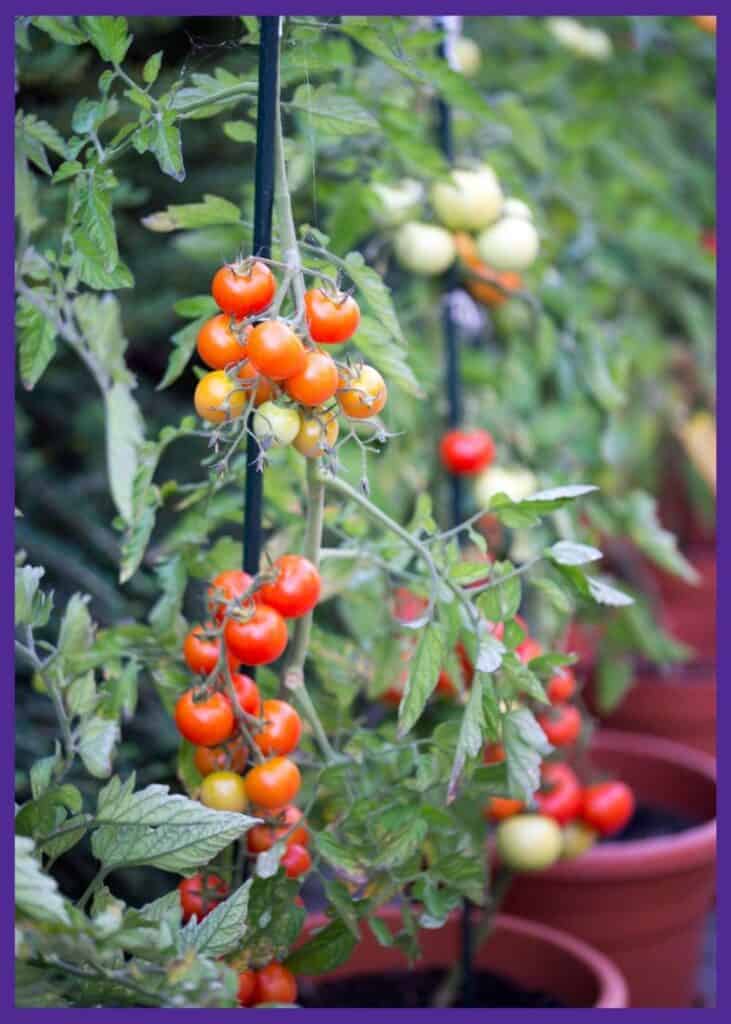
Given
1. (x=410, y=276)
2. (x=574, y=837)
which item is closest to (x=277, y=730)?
(x=574, y=837)

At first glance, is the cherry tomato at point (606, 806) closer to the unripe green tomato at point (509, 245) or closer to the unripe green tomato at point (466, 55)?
the unripe green tomato at point (509, 245)

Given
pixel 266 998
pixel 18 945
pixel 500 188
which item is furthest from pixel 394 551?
pixel 500 188

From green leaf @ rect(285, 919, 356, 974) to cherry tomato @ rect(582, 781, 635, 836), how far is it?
0.48 m

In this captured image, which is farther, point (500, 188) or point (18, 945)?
point (500, 188)

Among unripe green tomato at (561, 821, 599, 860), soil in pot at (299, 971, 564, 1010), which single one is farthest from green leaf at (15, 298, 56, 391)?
unripe green tomato at (561, 821, 599, 860)

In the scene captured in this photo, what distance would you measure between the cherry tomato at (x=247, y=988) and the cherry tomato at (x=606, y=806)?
1.75 ft

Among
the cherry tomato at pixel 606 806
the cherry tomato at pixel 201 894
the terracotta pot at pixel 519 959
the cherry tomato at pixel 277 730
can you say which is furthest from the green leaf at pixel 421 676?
the cherry tomato at pixel 606 806

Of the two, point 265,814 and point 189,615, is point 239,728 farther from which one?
point 189,615

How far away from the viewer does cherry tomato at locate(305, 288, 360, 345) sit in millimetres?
738

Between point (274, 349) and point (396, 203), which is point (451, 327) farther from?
point (274, 349)

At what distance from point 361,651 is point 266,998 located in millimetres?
337

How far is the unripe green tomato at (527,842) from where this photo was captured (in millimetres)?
1238

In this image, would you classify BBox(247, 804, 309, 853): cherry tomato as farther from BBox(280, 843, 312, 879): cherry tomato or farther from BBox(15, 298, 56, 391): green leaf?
BBox(15, 298, 56, 391): green leaf

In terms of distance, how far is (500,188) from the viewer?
1.43m
